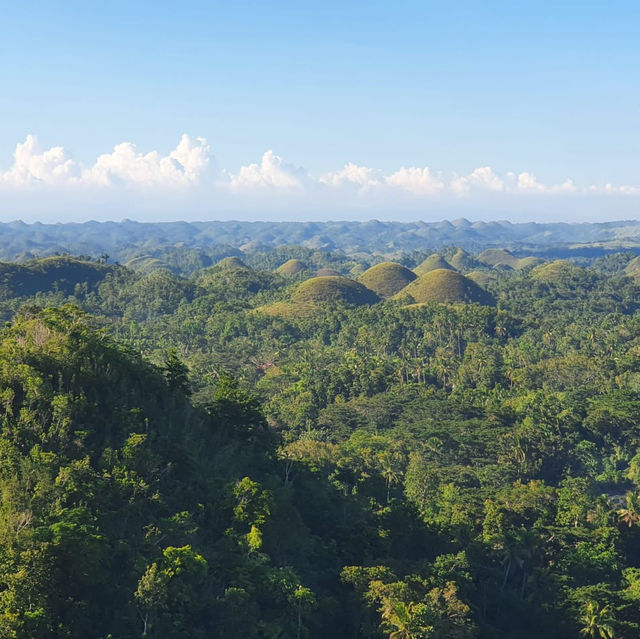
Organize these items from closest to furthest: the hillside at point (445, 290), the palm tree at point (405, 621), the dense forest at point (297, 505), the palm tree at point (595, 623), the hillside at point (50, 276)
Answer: the dense forest at point (297, 505), the palm tree at point (405, 621), the palm tree at point (595, 623), the hillside at point (50, 276), the hillside at point (445, 290)

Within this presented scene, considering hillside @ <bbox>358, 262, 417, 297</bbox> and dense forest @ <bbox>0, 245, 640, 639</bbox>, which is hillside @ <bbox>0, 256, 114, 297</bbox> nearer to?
hillside @ <bbox>358, 262, 417, 297</bbox>

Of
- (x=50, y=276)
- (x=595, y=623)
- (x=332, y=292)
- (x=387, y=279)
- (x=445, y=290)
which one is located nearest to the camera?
(x=595, y=623)

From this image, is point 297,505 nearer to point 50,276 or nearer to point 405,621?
point 405,621

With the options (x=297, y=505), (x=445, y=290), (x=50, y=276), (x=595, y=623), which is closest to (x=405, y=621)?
(x=595, y=623)

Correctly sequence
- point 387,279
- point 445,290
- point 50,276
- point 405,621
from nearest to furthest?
point 405,621 → point 50,276 → point 445,290 → point 387,279

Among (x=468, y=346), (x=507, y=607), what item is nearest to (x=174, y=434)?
(x=507, y=607)

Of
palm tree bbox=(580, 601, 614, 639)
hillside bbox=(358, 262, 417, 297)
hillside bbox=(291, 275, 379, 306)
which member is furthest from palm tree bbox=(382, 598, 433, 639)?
hillside bbox=(358, 262, 417, 297)

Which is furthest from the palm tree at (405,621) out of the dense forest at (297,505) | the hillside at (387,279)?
the hillside at (387,279)

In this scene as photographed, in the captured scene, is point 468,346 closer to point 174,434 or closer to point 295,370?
point 295,370

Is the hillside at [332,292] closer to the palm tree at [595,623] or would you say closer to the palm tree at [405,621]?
the palm tree at [595,623]
